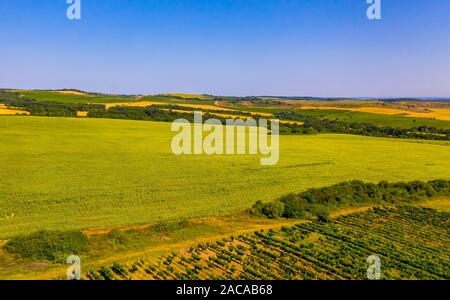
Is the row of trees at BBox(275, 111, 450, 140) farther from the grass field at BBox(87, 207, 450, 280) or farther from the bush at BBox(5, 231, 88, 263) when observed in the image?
the bush at BBox(5, 231, 88, 263)

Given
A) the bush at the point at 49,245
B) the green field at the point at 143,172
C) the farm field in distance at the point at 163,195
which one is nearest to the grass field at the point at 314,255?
the farm field in distance at the point at 163,195

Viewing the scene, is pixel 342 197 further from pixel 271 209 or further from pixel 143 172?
pixel 143 172
